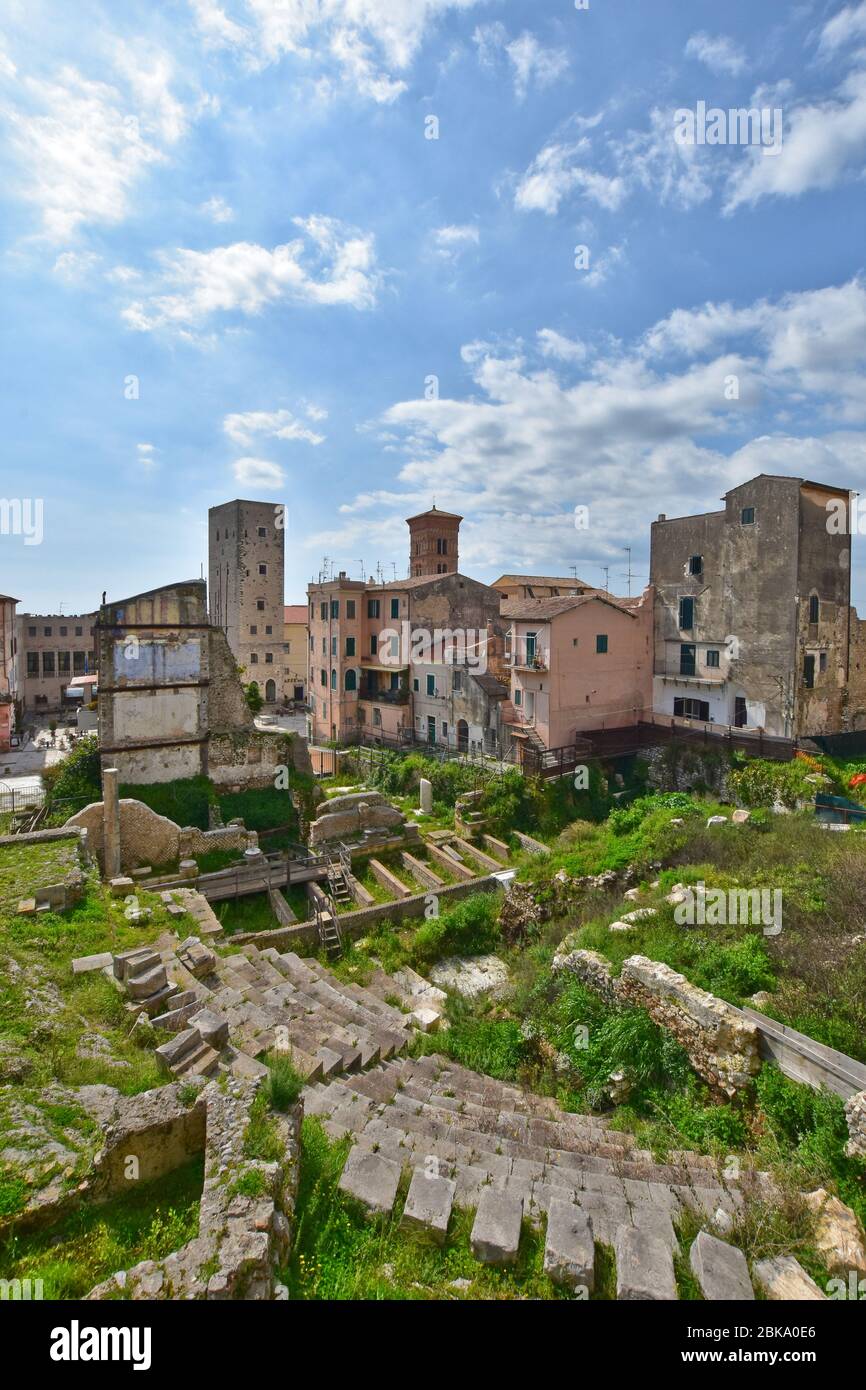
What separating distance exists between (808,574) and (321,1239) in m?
26.3

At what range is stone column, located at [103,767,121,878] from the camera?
673 inches

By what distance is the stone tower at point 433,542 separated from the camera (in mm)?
46188

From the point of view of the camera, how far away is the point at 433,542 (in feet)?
153

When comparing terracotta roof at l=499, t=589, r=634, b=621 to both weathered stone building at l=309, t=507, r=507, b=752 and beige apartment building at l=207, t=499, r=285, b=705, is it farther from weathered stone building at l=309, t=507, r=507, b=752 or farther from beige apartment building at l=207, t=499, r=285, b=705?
beige apartment building at l=207, t=499, r=285, b=705

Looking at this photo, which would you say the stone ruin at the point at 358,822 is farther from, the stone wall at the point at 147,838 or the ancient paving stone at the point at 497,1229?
the ancient paving stone at the point at 497,1229

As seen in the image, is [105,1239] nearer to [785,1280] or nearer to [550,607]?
[785,1280]

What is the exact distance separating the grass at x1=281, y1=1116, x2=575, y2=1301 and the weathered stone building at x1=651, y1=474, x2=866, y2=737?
77.2 feet

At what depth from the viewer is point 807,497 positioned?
24375 mm

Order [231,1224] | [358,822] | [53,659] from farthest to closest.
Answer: [53,659] < [358,822] < [231,1224]

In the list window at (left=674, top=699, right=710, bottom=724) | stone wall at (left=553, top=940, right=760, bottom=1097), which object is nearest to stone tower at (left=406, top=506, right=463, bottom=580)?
window at (left=674, top=699, right=710, bottom=724)

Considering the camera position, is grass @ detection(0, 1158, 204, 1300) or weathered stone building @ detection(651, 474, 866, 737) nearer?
grass @ detection(0, 1158, 204, 1300)

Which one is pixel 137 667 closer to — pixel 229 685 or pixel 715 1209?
pixel 229 685

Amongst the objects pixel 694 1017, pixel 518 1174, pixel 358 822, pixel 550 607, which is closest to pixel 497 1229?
pixel 518 1174

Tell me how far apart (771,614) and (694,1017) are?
20313mm
